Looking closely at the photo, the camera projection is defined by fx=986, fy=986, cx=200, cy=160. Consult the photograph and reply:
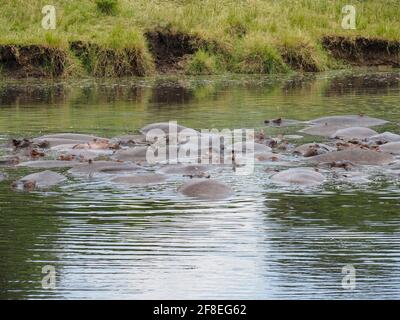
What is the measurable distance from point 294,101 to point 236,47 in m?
7.63

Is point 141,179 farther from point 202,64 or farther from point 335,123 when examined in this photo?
point 202,64

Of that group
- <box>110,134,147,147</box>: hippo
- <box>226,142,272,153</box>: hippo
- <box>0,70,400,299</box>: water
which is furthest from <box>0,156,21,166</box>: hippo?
<box>226,142,272,153</box>: hippo

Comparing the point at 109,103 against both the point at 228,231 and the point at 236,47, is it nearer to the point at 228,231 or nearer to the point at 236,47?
the point at 236,47

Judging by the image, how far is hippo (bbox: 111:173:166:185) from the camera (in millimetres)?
11914

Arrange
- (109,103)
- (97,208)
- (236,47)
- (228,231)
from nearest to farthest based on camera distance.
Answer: (228,231) → (97,208) → (109,103) → (236,47)

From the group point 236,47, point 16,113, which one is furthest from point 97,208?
point 236,47

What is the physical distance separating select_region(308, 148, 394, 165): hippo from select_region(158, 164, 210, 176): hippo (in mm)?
1604

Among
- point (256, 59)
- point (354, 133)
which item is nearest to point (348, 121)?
point (354, 133)

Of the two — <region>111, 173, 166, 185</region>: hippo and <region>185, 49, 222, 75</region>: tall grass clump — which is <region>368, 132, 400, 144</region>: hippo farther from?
<region>185, 49, 222, 75</region>: tall grass clump

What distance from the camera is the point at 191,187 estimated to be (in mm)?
11227

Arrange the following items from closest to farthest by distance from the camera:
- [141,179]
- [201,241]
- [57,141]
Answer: [201,241], [141,179], [57,141]

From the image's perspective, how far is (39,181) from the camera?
39.0 ft

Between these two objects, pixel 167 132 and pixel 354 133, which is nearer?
pixel 354 133

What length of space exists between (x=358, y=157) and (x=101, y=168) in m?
3.37
